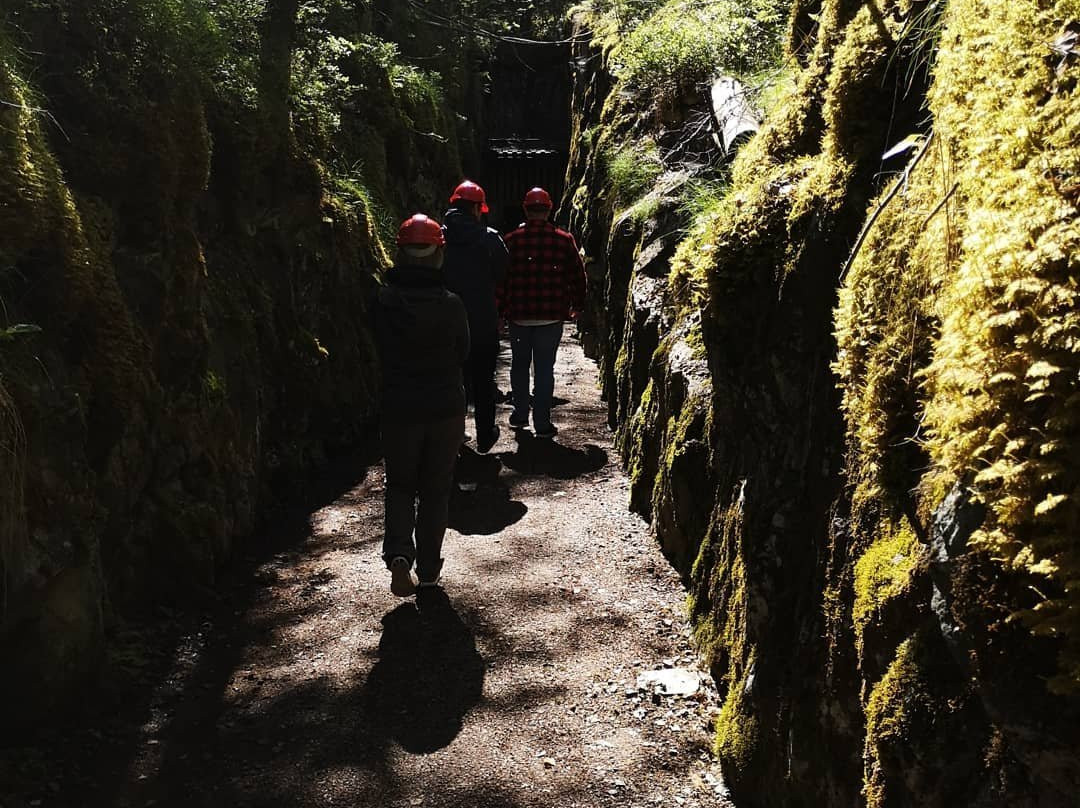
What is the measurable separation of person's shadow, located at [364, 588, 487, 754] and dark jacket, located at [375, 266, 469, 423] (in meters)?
1.19

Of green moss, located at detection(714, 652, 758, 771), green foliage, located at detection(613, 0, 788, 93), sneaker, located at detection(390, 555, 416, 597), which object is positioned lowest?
sneaker, located at detection(390, 555, 416, 597)

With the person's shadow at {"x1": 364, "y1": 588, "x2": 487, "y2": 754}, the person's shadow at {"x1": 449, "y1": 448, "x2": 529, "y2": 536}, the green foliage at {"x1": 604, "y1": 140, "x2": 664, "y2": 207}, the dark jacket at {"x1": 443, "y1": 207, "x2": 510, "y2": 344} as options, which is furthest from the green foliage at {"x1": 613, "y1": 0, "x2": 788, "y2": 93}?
the person's shadow at {"x1": 364, "y1": 588, "x2": 487, "y2": 754}

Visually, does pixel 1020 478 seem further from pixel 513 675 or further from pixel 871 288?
pixel 513 675

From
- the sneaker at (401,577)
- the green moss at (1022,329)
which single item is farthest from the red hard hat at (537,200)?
the green moss at (1022,329)

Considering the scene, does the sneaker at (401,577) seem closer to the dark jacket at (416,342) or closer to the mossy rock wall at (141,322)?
the dark jacket at (416,342)

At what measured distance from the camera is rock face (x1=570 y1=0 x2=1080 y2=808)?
1989 millimetres

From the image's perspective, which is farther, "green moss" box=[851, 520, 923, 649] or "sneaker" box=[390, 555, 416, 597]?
"sneaker" box=[390, 555, 416, 597]

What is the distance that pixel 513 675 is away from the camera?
4898mm

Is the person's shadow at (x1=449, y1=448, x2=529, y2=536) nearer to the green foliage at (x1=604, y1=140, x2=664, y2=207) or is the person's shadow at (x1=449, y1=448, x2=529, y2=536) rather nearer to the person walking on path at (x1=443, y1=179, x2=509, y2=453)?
the person walking on path at (x1=443, y1=179, x2=509, y2=453)

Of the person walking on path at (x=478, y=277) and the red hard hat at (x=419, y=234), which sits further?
the person walking on path at (x=478, y=277)

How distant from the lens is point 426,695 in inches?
187

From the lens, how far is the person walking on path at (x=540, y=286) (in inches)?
346

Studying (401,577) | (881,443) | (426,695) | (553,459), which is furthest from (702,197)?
(881,443)

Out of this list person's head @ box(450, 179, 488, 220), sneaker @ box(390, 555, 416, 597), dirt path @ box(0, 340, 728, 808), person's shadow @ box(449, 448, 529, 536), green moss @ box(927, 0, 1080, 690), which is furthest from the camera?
person's head @ box(450, 179, 488, 220)
